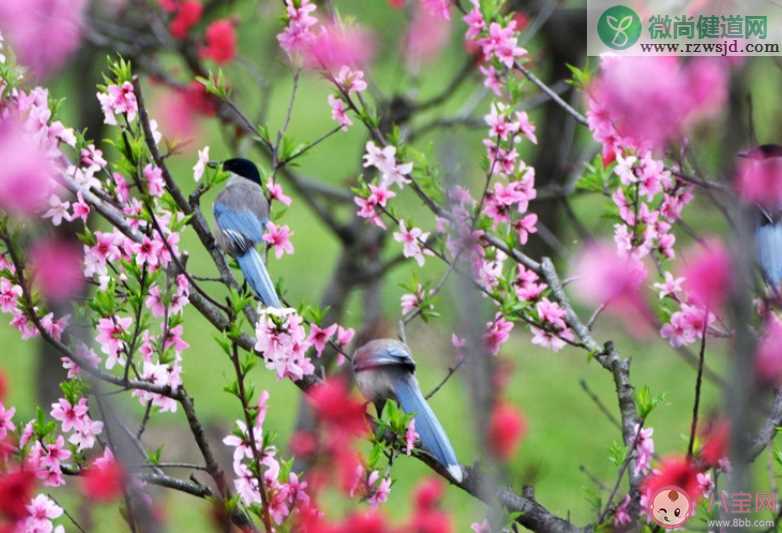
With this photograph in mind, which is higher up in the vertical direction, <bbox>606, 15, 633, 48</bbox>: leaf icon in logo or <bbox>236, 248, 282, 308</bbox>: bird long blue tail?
<bbox>606, 15, 633, 48</bbox>: leaf icon in logo

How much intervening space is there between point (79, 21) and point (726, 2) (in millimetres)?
2630

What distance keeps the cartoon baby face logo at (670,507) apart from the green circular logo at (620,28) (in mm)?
1780

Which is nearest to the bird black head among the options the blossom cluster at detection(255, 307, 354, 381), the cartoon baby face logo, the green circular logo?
the green circular logo

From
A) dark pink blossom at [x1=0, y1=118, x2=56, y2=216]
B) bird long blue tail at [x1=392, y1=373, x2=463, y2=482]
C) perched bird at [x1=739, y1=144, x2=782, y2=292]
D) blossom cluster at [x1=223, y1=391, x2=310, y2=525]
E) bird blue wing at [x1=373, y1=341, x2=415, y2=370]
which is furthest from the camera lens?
perched bird at [x1=739, y1=144, x2=782, y2=292]

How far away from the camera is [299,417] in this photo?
5.84 meters

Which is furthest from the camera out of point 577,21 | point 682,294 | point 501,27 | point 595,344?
point 577,21

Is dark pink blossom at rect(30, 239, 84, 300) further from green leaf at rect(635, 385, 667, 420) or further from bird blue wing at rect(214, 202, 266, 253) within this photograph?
green leaf at rect(635, 385, 667, 420)

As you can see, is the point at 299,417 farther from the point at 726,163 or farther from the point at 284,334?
the point at 726,163

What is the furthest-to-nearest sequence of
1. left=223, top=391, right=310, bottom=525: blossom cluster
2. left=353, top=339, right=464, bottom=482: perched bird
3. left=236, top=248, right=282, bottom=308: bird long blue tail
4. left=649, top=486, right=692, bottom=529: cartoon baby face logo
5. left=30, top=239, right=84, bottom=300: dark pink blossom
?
1. left=353, top=339, right=464, bottom=482: perched bird
2. left=236, top=248, right=282, bottom=308: bird long blue tail
3. left=223, top=391, right=310, bottom=525: blossom cluster
4. left=649, top=486, right=692, bottom=529: cartoon baby face logo
5. left=30, top=239, right=84, bottom=300: dark pink blossom

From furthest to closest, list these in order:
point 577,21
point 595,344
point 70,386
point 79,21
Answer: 1. point 577,21
2. point 79,21
3. point 595,344
4. point 70,386

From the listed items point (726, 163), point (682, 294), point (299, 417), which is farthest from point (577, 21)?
point (726, 163)

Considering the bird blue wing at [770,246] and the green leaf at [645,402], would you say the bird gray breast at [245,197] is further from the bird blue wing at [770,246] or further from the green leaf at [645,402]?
the bird blue wing at [770,246]

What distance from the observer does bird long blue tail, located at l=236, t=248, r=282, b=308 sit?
122 inches

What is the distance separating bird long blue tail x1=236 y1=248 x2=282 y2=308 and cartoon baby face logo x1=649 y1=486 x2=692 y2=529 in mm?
1164
